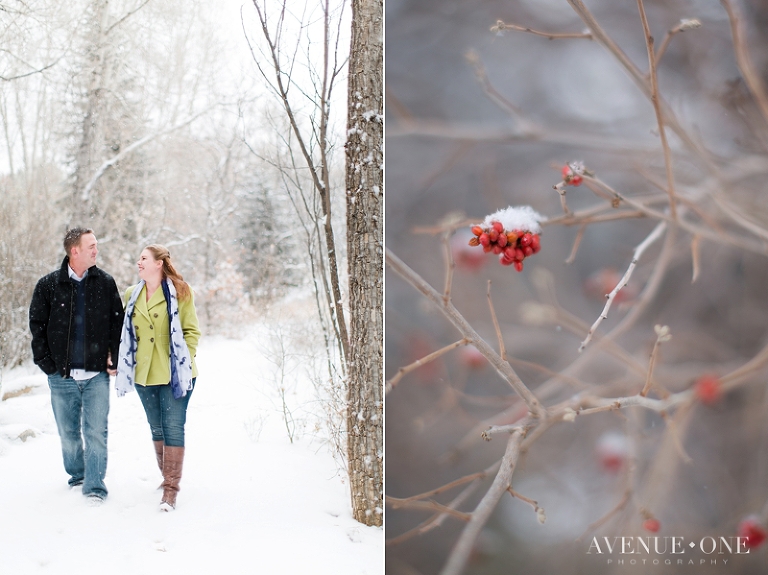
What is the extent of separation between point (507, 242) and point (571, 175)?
269 mm

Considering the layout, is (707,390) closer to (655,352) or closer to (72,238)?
(655,352)

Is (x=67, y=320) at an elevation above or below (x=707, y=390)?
above

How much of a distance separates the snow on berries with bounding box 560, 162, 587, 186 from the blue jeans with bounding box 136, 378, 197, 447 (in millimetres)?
1469

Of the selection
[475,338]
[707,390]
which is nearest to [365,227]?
[475,338]

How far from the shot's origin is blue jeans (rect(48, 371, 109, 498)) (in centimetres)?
178

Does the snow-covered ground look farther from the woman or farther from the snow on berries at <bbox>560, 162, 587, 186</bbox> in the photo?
the snow on berries at <bbox>560, 162, 587, 186</bbox>

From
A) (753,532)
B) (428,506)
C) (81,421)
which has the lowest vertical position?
(753,532)

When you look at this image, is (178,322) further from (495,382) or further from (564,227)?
(564,227)

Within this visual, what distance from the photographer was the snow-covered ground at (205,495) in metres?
1.66

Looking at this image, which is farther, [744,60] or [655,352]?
[744,60]

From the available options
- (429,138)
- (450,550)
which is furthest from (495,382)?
(429,138)

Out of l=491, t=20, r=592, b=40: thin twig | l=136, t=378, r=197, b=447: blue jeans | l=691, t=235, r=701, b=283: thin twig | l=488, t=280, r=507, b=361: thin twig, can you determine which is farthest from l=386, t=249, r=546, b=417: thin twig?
l=136, t=378, r=197, b=447: blue jeans

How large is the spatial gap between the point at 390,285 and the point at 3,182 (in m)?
1.66

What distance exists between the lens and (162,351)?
181 cm
